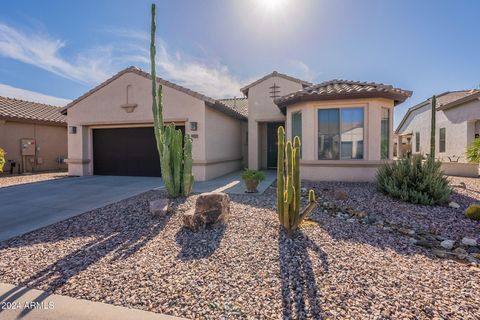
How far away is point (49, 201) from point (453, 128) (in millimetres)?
21729

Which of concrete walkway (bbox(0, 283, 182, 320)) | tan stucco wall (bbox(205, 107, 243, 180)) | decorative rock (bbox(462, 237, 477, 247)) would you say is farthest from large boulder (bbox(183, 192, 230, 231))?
tan stucco wall (bbox(205, 107, 243, 180))

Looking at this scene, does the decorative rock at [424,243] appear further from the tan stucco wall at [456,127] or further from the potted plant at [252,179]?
the tan stucco wall at [456,127]

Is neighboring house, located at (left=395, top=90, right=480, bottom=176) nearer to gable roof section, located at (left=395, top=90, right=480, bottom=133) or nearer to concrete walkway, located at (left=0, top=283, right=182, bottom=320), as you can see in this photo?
gable roof section, located at (left=395, top=90, right=480, bottom=133)

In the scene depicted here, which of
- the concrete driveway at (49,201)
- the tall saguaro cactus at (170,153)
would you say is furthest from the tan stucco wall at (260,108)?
the tall saguaro cactus at (170,153)

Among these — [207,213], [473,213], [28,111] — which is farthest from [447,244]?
[28,111]

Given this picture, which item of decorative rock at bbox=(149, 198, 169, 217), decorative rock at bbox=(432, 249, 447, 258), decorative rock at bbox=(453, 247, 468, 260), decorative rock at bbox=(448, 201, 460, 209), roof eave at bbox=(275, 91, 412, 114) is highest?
roof eave at bbox=(275, 91, 412, 114)

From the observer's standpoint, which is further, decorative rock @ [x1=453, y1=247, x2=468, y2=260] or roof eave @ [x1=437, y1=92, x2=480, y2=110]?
roof eave @ [x1=437, y1=92, x2=480, y2=110]

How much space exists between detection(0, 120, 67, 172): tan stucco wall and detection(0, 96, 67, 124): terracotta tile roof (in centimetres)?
56

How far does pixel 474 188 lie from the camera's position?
981 cm

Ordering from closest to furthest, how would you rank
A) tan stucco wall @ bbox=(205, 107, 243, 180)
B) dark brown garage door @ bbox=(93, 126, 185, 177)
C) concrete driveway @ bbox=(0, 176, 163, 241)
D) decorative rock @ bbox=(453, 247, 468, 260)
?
1. decorative rock @ bbox=(453, 247, 468, 260)
2. concrete driveway @ bbox=(0, 176, 163, 241)
3. tan stucco wall @ bbox=(205, 107, 243, 180)
4. dark brown garage door @ bbox=(93, 126, 185, 177)

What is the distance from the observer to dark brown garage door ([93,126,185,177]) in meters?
13.1

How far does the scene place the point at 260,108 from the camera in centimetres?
1508

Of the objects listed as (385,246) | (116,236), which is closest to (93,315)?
(116,236)

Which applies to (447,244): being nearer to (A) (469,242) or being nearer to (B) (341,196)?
(A) (469,242)
